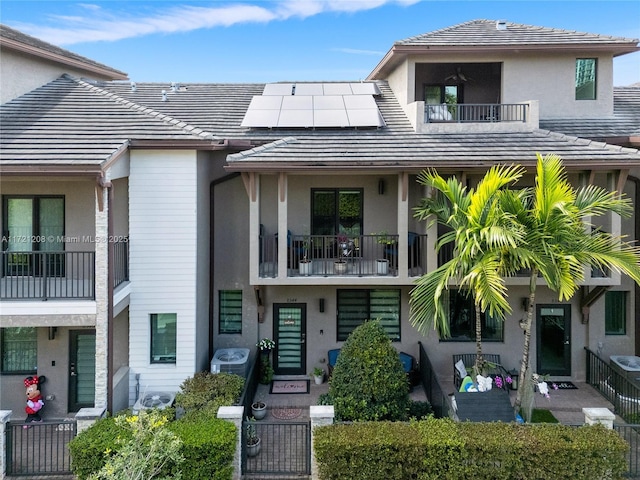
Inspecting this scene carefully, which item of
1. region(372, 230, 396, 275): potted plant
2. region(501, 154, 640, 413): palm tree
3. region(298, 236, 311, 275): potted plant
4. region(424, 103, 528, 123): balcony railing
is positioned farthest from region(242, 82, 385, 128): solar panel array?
region(501, 154, 640, 413): palm tree

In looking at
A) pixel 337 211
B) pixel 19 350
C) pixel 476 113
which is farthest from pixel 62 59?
pixel 476 113

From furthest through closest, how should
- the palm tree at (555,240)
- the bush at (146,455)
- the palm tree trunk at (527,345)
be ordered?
1. the palm tree trunk at (527,345)
2. the palm tree at (555,240)
3. the bush at (146,455)

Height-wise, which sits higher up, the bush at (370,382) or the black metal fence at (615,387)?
the bush at (370,382)

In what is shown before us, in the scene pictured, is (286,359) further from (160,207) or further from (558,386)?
(558,386)

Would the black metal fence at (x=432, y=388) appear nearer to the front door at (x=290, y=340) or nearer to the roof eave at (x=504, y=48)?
the front door at (x=290, y=340)

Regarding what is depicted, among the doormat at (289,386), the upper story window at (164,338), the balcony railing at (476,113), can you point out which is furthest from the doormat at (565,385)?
the upper story window at (164,338)

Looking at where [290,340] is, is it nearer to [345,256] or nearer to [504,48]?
[345,256]

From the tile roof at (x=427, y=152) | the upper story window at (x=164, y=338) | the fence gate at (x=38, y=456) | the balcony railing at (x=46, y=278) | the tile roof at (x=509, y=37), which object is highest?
the tile roof at (x=509, y=37)
